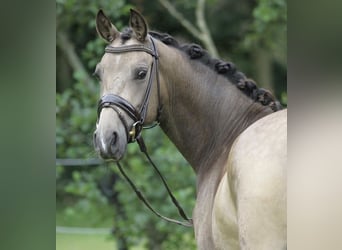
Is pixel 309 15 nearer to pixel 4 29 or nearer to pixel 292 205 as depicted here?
pixel 292 205

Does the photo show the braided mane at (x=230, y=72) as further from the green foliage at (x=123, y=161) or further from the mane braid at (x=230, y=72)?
the green foliage at (x=123, y=161)

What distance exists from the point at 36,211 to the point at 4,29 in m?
0.57

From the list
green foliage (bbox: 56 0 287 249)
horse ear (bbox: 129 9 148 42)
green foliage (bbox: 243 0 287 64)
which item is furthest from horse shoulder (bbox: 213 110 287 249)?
green foliage (bbox: 243 0 287 64)

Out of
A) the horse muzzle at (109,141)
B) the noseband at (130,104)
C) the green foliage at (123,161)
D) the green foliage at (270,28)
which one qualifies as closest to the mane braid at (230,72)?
the noseband at (130,104)

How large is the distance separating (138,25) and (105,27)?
0.49ft

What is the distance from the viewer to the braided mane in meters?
2.41

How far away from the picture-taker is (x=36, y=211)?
2.12m

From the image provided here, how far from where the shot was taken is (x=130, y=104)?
222 centimetres

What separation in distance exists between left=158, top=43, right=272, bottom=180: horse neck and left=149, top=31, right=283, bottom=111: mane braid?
0.06ft

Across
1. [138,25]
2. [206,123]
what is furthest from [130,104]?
[206,123]

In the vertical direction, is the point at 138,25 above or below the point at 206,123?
above

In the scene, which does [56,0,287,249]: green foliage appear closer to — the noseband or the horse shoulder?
the noseband

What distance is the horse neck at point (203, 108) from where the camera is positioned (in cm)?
244

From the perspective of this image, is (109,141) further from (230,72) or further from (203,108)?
(230,72)
